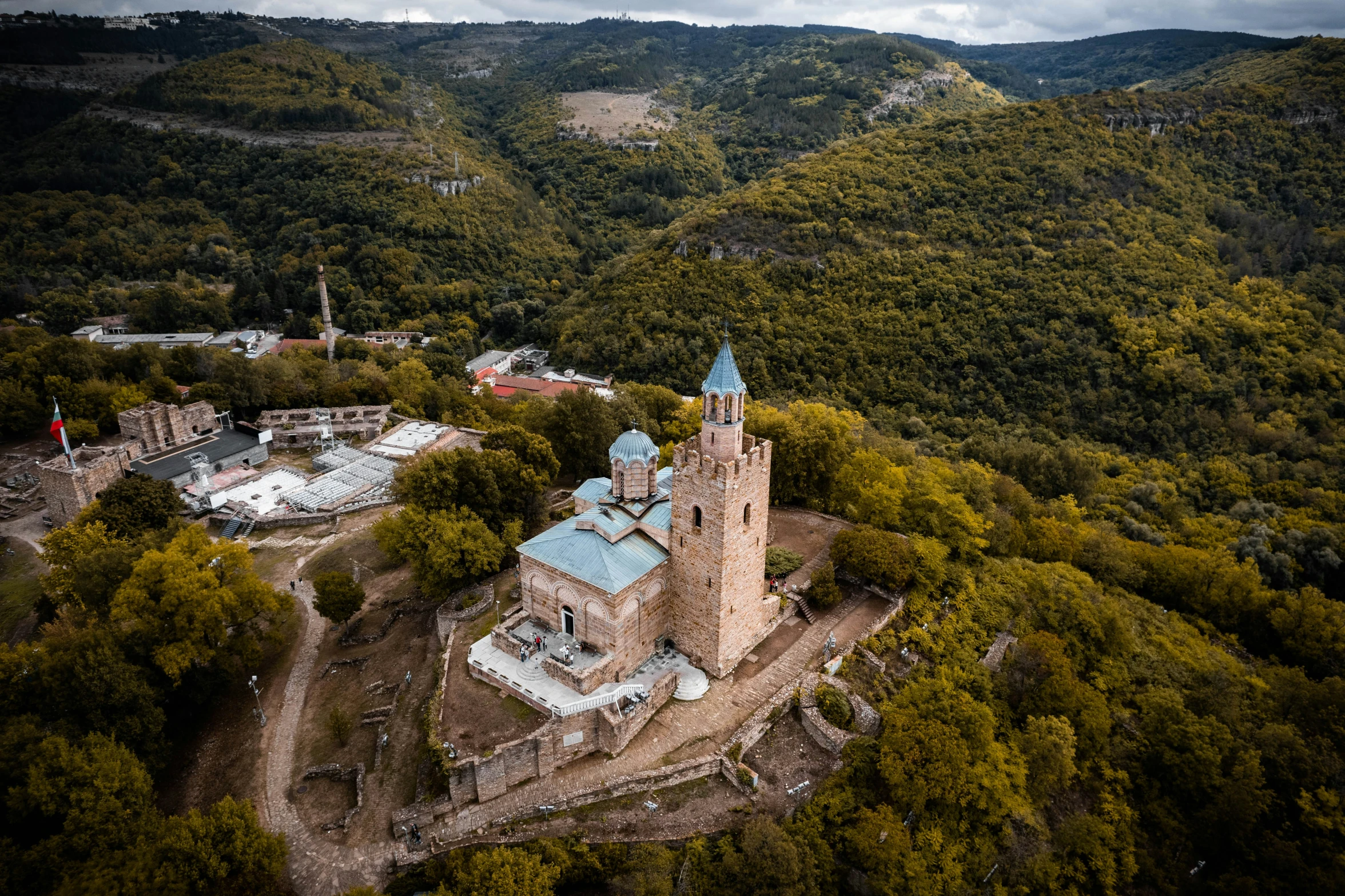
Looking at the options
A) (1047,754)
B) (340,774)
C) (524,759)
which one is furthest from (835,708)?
(340,774)

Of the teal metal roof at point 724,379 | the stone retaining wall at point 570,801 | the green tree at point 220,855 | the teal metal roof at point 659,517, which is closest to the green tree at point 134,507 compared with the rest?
the green tree at point 220,855

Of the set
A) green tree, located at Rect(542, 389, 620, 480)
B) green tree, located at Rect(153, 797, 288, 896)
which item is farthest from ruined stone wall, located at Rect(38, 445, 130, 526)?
green tree, located at Rect(153, 797, 288, 896)

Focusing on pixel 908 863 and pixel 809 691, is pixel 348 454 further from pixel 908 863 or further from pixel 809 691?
pixel 908 863

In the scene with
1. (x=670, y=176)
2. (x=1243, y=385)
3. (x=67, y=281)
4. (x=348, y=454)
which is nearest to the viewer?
(x=348, y=454)

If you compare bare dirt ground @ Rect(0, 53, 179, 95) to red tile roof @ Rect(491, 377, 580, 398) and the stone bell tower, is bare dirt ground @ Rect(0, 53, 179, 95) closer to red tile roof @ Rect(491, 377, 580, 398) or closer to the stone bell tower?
red tile roof @ Rect(491, 377, 580, 398)

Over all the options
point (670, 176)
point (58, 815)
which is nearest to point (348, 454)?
point (58, 815)

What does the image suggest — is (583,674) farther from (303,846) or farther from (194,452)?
(194,452)
